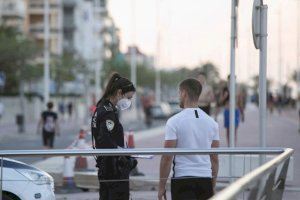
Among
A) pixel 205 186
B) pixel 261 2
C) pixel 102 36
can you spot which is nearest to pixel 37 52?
pixel 261 2

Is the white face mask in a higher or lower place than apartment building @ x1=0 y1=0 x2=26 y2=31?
lower

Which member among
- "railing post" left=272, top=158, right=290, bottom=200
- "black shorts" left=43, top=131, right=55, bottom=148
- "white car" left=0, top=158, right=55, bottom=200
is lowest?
"black shorts" left=43, top=131, right=55, bottom=148

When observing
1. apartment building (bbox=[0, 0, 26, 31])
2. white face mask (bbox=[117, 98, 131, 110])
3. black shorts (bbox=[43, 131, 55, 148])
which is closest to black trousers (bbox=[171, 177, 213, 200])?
white face mask (bbox=[117, 98, 131, 110])

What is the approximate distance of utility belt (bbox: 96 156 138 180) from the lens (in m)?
8.06

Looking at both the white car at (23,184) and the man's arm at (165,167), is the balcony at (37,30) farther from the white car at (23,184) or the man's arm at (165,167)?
the man's arm at (165,167)

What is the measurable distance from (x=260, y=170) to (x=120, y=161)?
277 cm

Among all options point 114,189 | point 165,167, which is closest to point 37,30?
point 114,189

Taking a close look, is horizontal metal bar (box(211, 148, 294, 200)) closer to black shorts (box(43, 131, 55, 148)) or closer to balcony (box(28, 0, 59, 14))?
black shorts (box(43, 131, 55, 148))

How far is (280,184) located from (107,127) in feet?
5.37

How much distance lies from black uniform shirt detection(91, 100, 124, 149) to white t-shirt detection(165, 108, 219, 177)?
573mm

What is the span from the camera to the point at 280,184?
7242 millimetres

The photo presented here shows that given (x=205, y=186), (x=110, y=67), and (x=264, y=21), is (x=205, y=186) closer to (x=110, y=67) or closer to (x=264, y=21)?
(x=264, y=21)

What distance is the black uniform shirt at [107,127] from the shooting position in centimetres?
795

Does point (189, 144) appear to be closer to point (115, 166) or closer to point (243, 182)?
point (115, 166)
